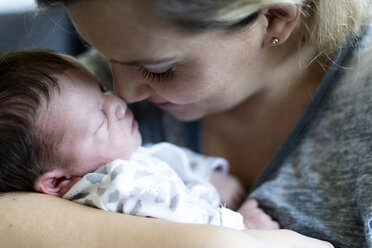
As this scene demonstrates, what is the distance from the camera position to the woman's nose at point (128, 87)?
1.12 metres

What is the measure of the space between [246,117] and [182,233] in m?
0.62

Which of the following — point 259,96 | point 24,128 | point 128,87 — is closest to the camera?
point 24,128

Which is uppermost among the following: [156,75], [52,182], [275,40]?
[275,40]

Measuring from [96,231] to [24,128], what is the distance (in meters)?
0.28

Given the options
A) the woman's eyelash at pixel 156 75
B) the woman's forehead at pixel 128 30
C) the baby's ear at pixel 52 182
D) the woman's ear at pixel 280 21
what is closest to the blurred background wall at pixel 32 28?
the woman's forehead at pixel 128 30

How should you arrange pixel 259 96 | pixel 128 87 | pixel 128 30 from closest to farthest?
pixel 128 30 < pixel 128 87 < pixel 259 96

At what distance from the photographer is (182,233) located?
2.83ft

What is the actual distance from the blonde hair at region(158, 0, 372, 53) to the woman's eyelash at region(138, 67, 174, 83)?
0.18m

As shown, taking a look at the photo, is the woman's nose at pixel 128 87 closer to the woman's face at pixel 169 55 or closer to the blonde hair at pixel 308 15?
the woman's face at pixel 169 55

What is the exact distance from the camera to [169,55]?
0.96 m

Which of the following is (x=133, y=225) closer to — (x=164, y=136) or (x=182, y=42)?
(x=182, y=42)

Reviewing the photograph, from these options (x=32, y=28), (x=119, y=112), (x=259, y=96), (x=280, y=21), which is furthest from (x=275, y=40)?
(x=32, y=28)

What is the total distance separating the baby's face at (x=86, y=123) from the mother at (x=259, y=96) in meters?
0.07

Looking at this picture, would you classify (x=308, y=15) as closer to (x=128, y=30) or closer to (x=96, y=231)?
(x=128, y=30)
